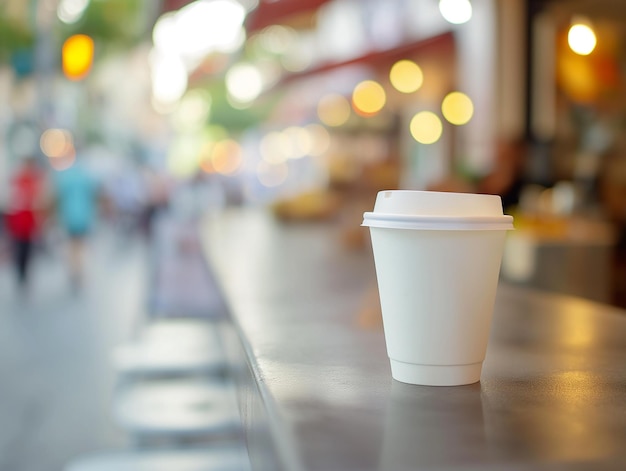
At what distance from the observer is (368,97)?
997 centimetres

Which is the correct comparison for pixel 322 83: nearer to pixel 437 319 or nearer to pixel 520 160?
pixel 520 160

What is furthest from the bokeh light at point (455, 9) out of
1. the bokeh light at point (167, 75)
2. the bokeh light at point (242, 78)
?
the bokeh light at point (242, 78)

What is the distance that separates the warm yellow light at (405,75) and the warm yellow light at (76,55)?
11.1 feet

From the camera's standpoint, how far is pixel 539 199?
5820 mm

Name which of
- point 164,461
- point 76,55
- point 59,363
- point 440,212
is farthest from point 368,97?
point 440,212

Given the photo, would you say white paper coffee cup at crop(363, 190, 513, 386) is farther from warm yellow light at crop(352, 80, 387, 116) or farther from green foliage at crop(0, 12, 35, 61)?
green foliage at crop(0, 12, 35, 61)

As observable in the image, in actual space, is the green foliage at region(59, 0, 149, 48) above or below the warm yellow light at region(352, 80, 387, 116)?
above

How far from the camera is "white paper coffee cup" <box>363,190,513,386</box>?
0.92 metres

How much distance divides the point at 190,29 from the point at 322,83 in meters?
2.52

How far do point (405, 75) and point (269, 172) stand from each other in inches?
809

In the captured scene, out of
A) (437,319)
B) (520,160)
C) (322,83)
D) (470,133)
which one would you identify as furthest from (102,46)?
(437,319)

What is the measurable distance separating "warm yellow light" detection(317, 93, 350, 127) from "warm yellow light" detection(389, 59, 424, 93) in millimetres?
1661

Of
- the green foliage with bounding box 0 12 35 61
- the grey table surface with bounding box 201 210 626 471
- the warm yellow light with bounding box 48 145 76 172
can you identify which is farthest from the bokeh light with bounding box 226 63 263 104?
the grey table surface with bounding box 201 210 626 471

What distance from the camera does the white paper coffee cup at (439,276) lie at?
0.92 m
